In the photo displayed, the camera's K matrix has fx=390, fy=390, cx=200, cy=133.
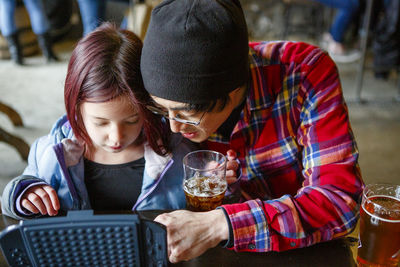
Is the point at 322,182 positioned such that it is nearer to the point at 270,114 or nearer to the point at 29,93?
the point at 270,114

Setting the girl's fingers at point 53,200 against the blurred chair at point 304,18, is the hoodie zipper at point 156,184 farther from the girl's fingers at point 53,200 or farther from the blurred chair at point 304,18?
the blurred chair at point 304,18

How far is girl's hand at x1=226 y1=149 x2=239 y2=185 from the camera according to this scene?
3.69ft

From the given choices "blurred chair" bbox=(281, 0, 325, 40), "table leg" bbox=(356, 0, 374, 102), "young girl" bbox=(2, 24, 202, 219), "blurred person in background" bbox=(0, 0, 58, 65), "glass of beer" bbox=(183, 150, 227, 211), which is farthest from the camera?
"blurred chair" bbox=(281, 0, 325, 40)

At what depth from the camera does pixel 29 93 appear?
3873mm

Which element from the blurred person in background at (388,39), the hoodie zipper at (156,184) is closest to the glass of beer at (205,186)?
the hoodie zipper at (156,184)

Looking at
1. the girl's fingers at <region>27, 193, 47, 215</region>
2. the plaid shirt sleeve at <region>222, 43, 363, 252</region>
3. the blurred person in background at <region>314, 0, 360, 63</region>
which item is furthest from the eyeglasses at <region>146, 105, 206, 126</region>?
the blurred person in background at <region>314, 0, 360, 63</region>

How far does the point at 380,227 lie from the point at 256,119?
509 millimetres

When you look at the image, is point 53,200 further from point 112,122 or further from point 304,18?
point 304,18

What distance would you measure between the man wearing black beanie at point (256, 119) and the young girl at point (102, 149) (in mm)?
137

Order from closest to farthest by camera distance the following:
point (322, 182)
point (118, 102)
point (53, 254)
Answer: point (53, 254) < point (322, 182) < point (118, 102)

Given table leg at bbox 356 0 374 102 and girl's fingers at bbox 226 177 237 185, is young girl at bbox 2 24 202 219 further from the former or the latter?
table leg at bbox 356 0 374 102

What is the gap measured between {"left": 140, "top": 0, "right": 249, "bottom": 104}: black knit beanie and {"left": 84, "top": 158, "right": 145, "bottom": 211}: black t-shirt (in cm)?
41

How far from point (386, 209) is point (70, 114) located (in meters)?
0.90

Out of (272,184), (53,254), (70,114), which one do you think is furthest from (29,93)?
(53,254)
